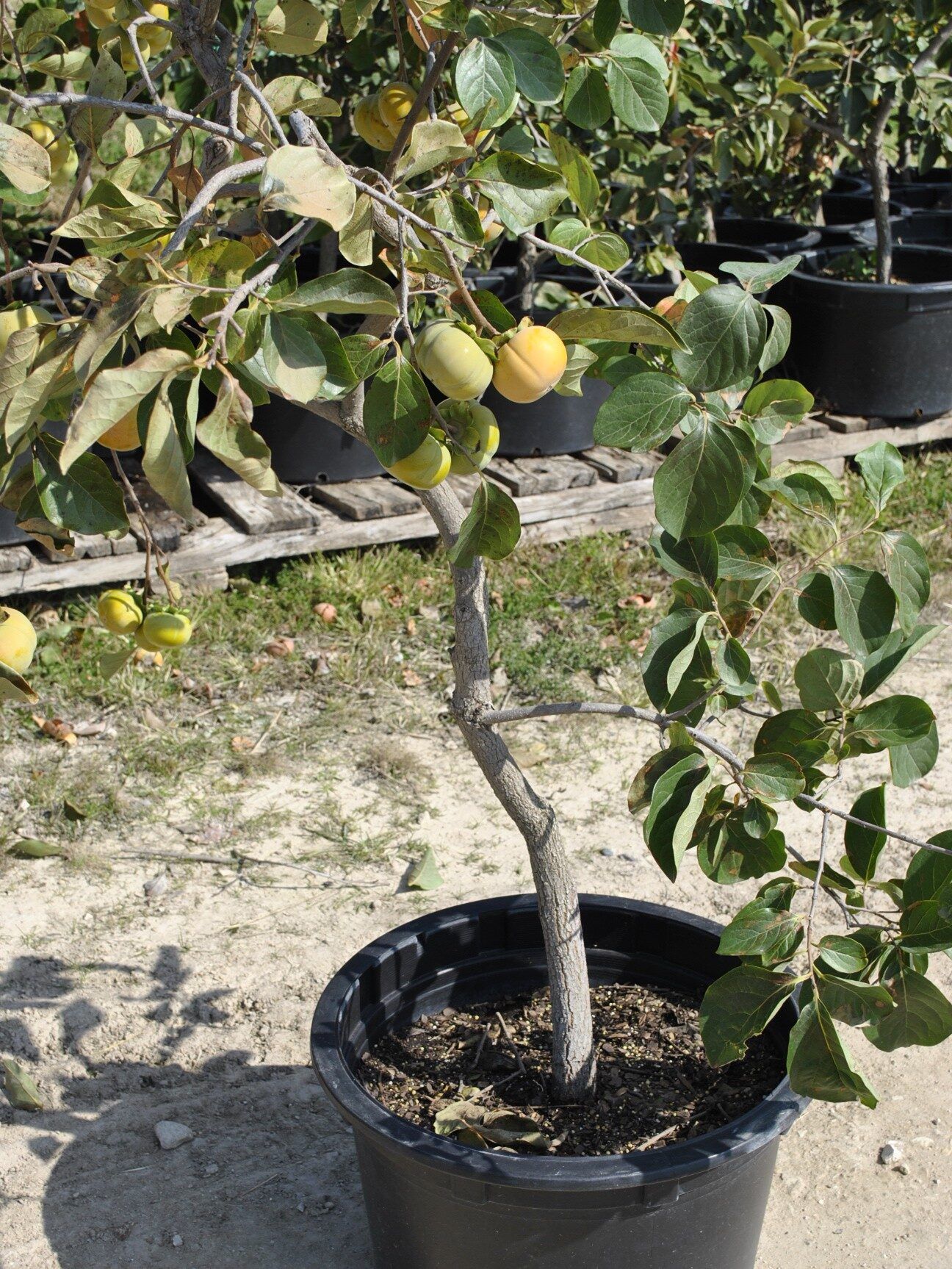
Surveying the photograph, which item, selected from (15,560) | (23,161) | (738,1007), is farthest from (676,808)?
(15,560)

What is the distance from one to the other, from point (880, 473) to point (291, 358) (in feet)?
2.05

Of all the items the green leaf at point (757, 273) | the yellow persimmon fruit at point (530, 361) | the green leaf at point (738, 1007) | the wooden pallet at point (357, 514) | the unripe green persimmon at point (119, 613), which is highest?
the green leaf at point (757, 273)

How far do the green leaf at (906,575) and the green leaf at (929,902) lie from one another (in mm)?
204

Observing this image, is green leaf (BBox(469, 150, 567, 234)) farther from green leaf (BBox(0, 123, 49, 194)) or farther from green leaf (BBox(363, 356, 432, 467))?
green leaf (BBox(0, 123, 49, 194))

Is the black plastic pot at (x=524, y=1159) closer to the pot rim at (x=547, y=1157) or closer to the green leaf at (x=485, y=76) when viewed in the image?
the pot rim at (x=547, y=1157)

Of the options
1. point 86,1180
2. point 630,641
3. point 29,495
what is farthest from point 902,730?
point 630,641

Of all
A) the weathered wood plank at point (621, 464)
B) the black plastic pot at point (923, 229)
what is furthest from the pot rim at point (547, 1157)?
the black plastic pot at point (923, 229)

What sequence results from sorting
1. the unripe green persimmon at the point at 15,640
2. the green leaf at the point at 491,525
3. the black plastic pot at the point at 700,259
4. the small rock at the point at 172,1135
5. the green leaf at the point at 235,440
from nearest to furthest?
the green leaf at the point at 235,440 → the green leaf at the point at 491,525 → the unripe green persimmon at the point at 15,640 → the small rock at the point at 172,1135 → the black plastic pot at the point at 700,259

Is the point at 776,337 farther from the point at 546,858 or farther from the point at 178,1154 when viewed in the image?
the point at 178,1154

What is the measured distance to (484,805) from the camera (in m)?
2.66

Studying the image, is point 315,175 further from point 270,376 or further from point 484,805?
point 484,805

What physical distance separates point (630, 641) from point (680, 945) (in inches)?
60.6

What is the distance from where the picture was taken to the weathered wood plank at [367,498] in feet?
10.9

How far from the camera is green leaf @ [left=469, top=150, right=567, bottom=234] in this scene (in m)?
1.04
